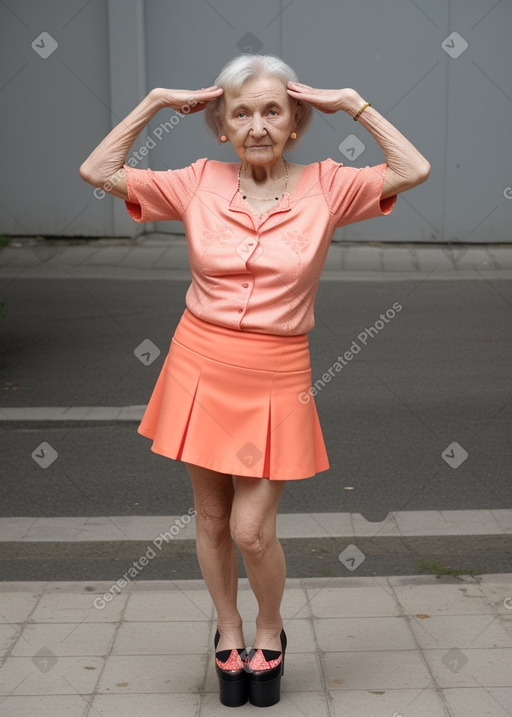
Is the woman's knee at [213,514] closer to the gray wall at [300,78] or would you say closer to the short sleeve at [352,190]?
the short sleeve at [352,190]

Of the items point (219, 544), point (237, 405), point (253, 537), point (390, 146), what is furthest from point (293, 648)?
point (390, 146)

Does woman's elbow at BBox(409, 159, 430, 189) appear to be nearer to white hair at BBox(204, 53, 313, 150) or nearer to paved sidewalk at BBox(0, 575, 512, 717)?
white hair at BBox(204, 53, 313, 150)

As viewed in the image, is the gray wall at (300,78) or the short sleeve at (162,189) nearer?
the short sleeve at (162,189)

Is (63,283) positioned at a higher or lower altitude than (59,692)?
lower

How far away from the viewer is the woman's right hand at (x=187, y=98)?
11.4ft

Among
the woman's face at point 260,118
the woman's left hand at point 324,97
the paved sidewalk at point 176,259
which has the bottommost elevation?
the paved sidewalk at point 176,259

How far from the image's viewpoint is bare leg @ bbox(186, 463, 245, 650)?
372 centimetres

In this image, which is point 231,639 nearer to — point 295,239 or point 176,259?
point 295,239

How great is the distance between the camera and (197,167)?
371 centimetres

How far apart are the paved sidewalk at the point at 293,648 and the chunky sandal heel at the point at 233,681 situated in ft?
0.15

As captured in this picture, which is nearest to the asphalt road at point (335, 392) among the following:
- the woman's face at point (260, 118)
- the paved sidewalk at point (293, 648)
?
the paved sidewalk at point (293, 648)

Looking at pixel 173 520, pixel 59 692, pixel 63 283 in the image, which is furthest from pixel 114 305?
pixel 59 692

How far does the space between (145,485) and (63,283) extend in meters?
6.66

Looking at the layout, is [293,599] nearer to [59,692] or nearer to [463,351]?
[59,692]
